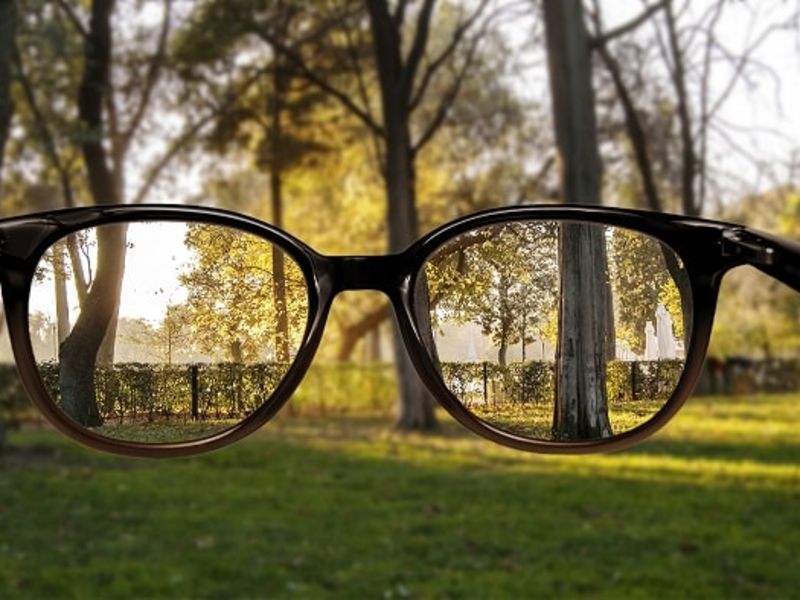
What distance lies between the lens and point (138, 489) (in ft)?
11.6

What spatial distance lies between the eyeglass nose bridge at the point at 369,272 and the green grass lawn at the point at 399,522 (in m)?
2.06

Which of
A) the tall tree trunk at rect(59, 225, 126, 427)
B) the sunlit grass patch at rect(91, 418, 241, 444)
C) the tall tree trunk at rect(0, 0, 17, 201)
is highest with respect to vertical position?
the tall tree trunk at rect(0, 0, 17, 201)

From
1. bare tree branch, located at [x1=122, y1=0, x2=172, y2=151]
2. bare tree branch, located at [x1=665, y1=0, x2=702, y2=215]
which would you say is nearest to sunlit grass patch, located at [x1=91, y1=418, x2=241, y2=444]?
bare tree branch, located at [x1=122, y1=0, x2=172, y2=151]

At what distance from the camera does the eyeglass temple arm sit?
457 millimetres

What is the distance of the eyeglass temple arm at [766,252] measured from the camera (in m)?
0.46

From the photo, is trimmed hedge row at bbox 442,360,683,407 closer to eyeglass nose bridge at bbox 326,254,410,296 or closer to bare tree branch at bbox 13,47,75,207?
eyeglass nose bridge at bbox 326,254,410,296

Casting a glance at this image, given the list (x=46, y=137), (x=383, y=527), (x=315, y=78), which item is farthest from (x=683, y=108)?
(x=46, y=137)

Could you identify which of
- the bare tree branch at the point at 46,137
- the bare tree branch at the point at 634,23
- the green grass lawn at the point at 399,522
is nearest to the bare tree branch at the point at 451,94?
the bare tree branch at the point at 634,23

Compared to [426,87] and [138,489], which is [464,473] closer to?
[138,489]

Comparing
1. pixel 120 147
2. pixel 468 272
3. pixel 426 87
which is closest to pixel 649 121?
pixel 426 87

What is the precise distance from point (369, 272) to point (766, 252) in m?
0.20

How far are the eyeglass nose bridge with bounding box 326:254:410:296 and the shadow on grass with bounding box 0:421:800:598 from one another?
2.06 m

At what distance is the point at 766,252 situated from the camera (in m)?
0.47

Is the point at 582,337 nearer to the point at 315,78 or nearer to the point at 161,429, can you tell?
the point at 161,429
